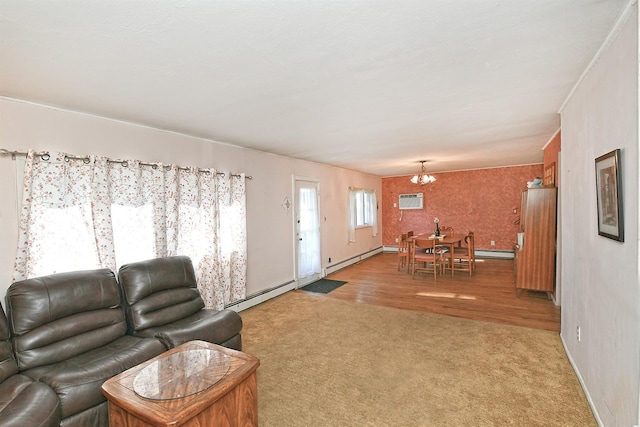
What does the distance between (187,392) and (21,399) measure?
92 cm

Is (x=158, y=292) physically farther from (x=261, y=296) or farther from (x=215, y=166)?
(x=261, y=296)

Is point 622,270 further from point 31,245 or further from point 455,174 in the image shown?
point 455,174

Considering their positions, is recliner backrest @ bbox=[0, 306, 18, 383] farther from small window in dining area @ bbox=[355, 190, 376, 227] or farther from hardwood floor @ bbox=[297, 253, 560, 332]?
small window in dining area @ bbox=[355, 190, 376, 227]

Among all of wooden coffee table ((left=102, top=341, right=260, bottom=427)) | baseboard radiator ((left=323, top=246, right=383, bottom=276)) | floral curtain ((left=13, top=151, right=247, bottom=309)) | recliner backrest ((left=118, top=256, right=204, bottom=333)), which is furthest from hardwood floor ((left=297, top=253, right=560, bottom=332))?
wooden coffee table ((left=102, top=341, right=260, bottom=427))

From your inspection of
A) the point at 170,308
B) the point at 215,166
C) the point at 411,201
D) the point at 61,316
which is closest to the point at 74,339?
the point at 61,316

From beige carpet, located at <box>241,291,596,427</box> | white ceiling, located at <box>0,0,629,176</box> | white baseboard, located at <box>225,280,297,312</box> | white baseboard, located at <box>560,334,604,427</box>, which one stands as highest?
white ceiling, located at <box>0,0,629,176</box>

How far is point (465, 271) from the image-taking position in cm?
638

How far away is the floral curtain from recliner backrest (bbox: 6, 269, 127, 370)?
0.33 m

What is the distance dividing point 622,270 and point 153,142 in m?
4.02

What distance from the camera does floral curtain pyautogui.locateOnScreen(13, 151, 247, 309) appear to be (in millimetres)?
2518

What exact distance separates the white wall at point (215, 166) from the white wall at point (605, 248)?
379 centimetres

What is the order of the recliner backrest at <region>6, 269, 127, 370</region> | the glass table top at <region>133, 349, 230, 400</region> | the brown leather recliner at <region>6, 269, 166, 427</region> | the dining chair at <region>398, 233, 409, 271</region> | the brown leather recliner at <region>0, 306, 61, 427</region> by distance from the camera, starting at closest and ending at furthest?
1. the brown leather recliner at <region>0, 306, 61, 427</region>
2. the glass table top at <region>133, 349, 230, 400</region>
3. the brown leather recliner at <region>6, 269, 166, 427</region>
4. the recliner backrest at <region>6, 269, 127, 370</region>
5. the dining chair at <region>398, 233, 409, 271</region>

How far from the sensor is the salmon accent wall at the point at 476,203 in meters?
7.52

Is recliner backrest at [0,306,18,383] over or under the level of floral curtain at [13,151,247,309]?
under
